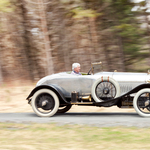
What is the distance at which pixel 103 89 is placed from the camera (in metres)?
6.22

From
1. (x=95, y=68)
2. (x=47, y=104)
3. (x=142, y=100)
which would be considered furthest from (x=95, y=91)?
(x=47, y=104)

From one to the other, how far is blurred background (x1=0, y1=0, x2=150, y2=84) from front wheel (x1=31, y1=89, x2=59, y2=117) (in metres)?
6.07

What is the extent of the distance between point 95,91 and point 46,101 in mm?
1290

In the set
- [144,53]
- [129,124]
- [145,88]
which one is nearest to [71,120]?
[129,124]

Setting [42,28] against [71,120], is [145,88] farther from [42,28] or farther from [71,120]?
[42,28]

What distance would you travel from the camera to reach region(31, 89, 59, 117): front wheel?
21.1ft

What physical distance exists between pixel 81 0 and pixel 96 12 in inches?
38.0

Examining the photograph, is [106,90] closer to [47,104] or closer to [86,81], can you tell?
[86,81]

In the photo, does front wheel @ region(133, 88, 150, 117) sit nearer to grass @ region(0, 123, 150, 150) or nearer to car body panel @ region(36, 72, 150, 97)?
car body panel @ region(36, 72, 150, 97)

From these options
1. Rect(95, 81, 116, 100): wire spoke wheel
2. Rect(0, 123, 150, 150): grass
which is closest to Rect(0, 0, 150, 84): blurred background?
Rect(95, 81, 116, 100): wire spoke wheel

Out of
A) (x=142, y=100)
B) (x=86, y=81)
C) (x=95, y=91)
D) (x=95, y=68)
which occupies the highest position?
(x=95, y=68)

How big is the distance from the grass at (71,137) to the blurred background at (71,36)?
24.5 feet

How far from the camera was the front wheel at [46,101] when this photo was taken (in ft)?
21.1

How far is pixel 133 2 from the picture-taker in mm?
12523
